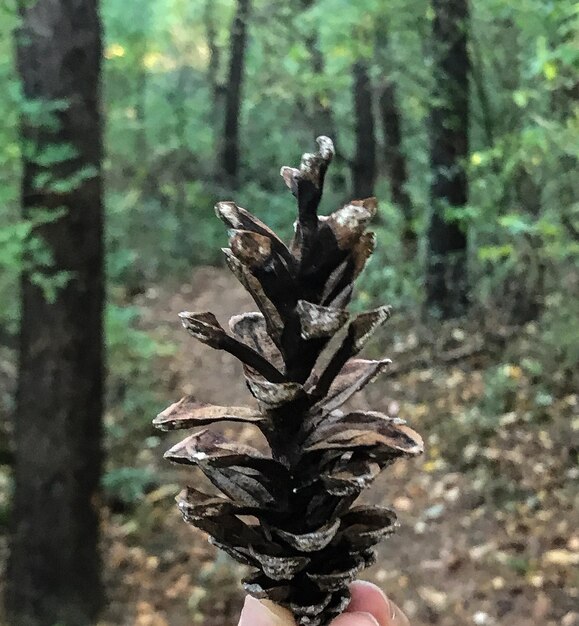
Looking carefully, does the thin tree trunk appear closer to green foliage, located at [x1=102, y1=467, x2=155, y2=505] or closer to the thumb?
green foliage, located at [x1=102, y1=467, x2=155, y2=505]

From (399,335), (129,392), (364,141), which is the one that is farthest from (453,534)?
(364,141)

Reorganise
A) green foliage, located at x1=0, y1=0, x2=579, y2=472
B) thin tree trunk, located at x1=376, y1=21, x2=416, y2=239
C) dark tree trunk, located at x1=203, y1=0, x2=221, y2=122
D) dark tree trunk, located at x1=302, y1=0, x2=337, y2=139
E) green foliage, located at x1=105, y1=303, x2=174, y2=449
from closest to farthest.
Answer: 1. green foliage, located at x1=0, y1=0, x2=579, y2=472
2. green foliage, located at x1=105, y1=303, x2=174, y2=449
3. dark tree trunk, located at x1=302, y1=0, x2=337, y2=139
4. thin tree trunk, located at x1=376, y1=21, x2=416, y2=239
5. dark tree trunk, located at x1=203, y1=0, x2=221, y2=122

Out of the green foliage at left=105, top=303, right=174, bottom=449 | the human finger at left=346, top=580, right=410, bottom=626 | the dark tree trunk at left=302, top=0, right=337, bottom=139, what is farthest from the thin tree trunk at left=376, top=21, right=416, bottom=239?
the human finger at left=346, top=580, right=410, bottom=626

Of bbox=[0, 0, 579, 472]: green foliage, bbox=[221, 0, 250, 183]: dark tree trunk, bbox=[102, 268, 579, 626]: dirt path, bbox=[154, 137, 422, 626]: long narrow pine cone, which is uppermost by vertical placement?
bbox=[221, 0, 250, 183]: dark tree trunk

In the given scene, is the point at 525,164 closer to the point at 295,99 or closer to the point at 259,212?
the point at 295,99

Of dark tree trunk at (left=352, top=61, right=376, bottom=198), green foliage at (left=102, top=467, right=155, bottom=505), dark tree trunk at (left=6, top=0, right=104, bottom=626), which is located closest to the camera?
dark tree trunk at (left=6, top=0, right=104, bottom=626)

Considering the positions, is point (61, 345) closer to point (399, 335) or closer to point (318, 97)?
point (399, 335)

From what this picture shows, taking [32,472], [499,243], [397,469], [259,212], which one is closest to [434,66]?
[499,243]
